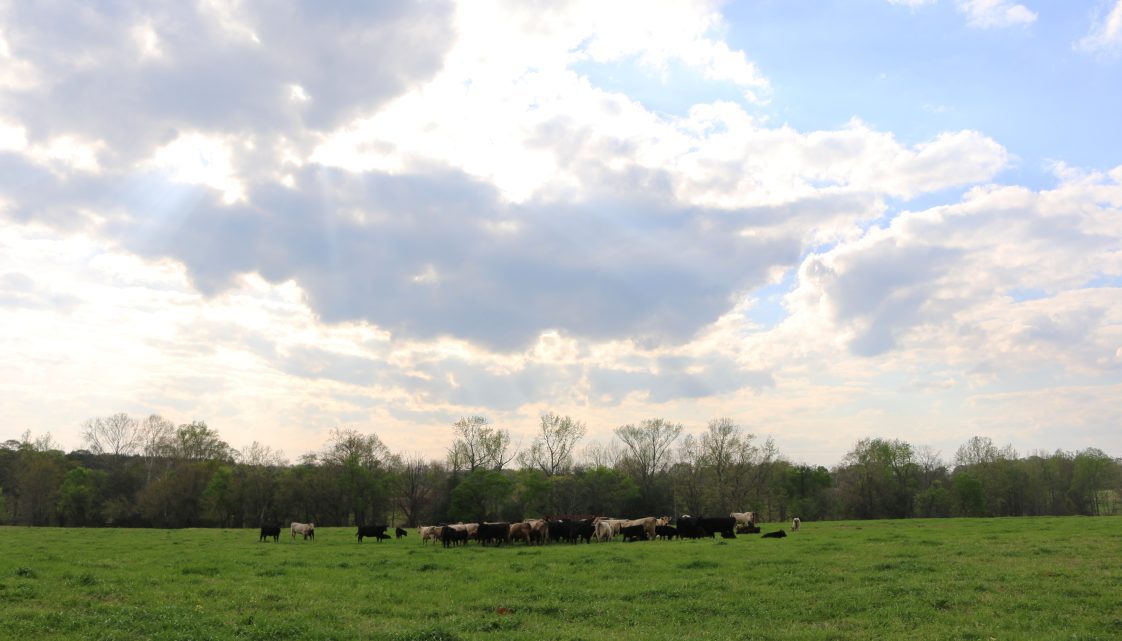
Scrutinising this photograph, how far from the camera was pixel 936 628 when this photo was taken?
13.1 metres

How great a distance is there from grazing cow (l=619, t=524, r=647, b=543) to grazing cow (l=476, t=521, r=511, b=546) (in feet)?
21.4

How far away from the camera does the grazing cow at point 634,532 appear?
1478 inches

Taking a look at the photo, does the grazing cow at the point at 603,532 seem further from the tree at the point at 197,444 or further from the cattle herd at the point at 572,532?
the tree at the point at 197,444

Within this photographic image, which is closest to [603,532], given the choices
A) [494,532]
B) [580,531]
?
[580,531]

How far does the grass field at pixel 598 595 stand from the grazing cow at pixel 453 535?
1094 centimetres

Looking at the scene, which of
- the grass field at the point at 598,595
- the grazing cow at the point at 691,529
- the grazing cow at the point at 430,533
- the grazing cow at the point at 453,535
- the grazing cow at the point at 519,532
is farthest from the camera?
the grazing cow at the point at 430,533

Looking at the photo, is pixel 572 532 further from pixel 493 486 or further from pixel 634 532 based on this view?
pixel 493 486

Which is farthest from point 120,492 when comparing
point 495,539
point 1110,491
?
point 1110,491

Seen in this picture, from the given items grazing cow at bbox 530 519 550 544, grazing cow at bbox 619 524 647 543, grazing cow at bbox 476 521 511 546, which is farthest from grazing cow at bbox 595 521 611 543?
grazing cow at bbox 476 521 511 546

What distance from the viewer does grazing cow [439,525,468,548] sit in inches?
1480

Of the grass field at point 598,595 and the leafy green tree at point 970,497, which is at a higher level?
the grass field at point 598,595

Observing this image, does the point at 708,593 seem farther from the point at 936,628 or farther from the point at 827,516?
the point at 827,516

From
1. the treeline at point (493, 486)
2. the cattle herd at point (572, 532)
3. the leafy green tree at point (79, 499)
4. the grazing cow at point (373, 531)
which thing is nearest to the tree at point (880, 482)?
the treeline at point (493, 486)

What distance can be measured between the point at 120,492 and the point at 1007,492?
116 m
